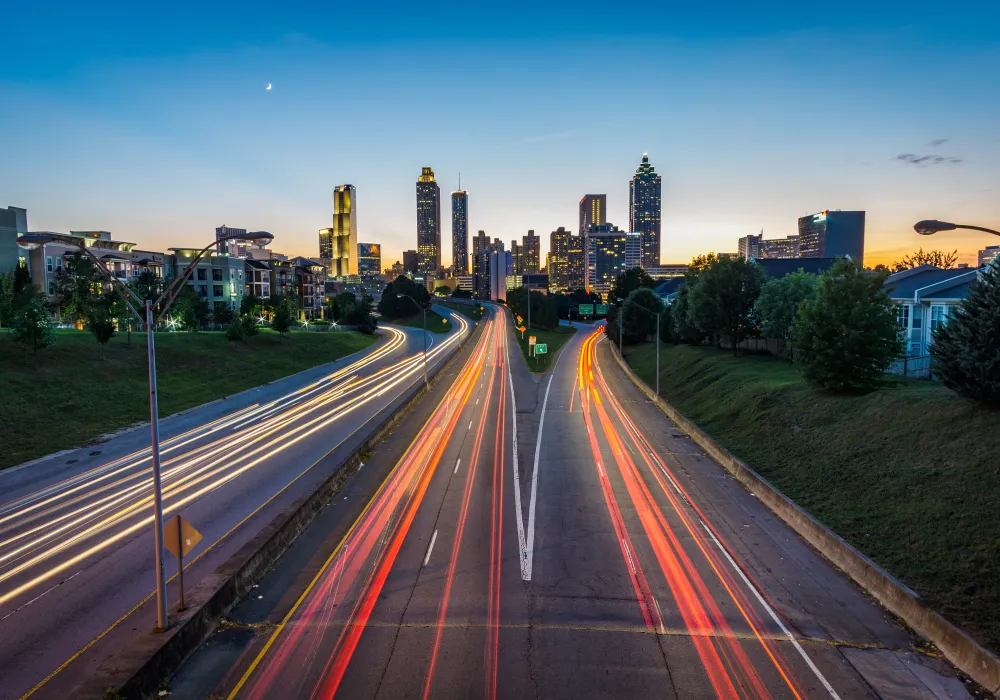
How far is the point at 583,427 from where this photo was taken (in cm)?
3666

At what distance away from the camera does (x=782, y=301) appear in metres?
48.7

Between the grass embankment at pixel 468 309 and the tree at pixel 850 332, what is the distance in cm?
11554

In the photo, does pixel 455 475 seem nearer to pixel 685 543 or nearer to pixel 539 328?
pixel 685 543

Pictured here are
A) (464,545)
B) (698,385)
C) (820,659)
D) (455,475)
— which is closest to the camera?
(820,659)

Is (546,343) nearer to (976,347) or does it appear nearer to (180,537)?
(976,347)

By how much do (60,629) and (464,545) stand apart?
995 cm

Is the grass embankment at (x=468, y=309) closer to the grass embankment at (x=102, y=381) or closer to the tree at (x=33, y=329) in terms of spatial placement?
the grass embankment at (x=102, y=381)

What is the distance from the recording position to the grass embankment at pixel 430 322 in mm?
122325

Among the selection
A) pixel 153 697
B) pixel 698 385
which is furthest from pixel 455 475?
pixel 698 385

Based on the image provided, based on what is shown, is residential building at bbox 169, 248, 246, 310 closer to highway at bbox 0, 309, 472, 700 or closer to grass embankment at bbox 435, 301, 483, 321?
grass embankment at bbox 435, 301, 483, 321

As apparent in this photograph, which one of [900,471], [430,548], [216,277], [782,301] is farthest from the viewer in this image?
[216,277]

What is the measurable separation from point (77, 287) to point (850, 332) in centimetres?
8045

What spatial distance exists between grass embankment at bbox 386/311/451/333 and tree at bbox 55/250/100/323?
5991 cm

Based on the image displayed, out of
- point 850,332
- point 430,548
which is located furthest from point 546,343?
point 430,548
